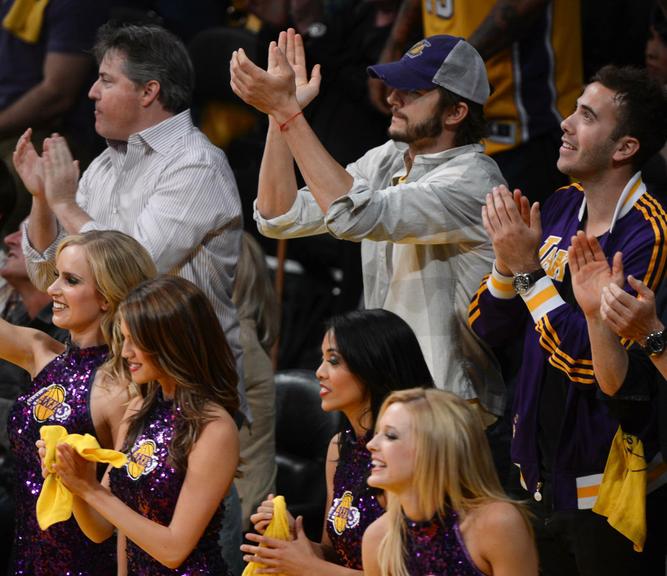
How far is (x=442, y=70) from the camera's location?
13.9ft

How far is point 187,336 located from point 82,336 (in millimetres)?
546

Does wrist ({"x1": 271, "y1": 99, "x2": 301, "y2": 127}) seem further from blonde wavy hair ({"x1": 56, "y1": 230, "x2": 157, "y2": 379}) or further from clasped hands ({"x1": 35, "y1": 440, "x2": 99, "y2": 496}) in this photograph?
clasped hands ({"x1": 35, "y1": 440, "x2": 99, "y2": 496})

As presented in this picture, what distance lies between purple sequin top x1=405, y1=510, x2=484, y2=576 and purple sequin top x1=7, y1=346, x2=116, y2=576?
122 centimetres

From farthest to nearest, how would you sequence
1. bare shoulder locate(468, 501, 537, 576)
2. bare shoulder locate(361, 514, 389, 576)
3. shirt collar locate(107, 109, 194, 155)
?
shirt collar locate(107, 109, 194, 155), bare shoulder locate(361, 514, 389, 576), bare shoulder locate(468, 501, 537, 576)

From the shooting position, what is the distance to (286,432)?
576cm

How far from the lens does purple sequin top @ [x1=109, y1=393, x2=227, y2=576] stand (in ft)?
12.5

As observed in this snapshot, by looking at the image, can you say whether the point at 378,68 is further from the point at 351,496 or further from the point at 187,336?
the point at 351,496

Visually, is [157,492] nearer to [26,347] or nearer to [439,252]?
[26,347]

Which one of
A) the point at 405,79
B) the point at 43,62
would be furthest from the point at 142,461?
the point at 43,62

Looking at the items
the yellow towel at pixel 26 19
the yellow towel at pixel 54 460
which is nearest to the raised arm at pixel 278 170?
the yellow towel at pixel 54 460

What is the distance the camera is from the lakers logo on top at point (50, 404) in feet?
13.7

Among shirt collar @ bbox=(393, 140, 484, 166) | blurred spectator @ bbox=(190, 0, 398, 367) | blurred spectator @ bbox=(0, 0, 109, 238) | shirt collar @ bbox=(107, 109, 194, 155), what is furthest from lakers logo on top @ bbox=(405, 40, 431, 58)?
blurred spectator @ bbox=(0, 0, 109, 238)

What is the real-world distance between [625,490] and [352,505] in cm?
73

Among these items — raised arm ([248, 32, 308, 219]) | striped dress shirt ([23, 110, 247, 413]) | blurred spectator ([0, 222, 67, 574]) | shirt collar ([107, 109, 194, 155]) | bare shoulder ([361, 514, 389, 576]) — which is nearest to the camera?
bare shoulder ([361, 514, 389, 576])
